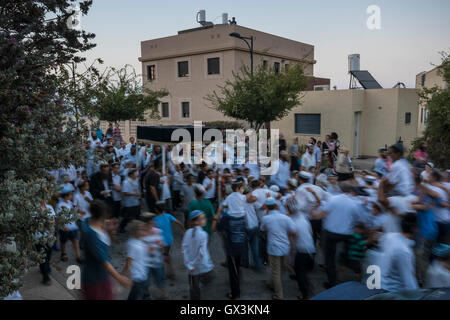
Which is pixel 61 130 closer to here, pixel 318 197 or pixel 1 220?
pixel 1 220

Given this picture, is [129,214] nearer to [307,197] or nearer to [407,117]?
[307,197]

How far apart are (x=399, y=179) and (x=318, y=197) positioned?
148cm

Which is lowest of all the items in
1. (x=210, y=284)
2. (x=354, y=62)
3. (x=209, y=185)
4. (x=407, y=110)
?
(x=210, y=284)

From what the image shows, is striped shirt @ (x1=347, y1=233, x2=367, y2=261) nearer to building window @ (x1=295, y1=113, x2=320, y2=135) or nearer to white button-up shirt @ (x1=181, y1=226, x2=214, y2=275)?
white button-up shirt @ (x1=181, y1=226, x2=214, y2=275)

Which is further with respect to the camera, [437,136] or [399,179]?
[437,136]

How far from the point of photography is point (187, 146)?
473 inches

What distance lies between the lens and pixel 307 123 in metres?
21.3

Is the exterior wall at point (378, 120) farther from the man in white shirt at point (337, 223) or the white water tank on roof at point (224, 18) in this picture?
the white water tank on roof at point (224, 18)

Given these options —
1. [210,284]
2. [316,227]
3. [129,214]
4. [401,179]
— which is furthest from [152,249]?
[401,179]

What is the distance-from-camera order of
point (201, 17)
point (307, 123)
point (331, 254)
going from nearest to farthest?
point (331, 254), point (307, 123), point (201, 17)

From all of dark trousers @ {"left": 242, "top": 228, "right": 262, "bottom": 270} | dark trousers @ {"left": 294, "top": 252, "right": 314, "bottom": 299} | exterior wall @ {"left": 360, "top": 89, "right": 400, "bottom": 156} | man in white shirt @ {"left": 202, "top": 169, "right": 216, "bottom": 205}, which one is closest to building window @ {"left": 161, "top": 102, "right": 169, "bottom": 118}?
exterior wall @ {"left": 360, "top": 89, "right": 400, "bottom": 156}

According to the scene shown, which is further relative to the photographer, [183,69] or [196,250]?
[183,69]

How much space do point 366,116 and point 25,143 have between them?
19.1 meters

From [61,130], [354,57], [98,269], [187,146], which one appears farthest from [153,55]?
[98,269]
